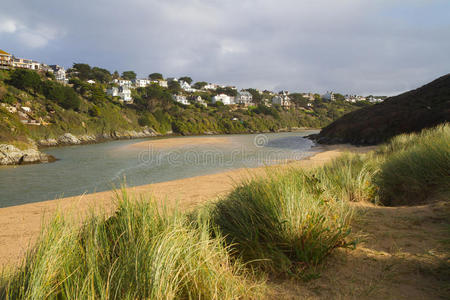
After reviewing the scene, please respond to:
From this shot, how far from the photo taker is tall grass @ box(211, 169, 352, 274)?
2602 mm

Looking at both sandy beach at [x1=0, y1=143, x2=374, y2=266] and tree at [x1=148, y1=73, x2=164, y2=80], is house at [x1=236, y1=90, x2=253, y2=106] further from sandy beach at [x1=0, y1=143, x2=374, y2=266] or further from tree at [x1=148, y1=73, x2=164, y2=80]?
sandy beach at [x1=0, y1=143, x2=374, y2=266]

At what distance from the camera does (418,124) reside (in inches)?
930

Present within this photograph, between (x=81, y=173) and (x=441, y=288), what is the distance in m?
18.5

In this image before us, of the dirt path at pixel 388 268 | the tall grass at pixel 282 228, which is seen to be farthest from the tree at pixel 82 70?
the dirt path at pixel 388 268

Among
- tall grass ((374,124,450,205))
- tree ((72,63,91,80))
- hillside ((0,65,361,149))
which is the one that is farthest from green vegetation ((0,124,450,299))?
tree ((72,63,91,80))

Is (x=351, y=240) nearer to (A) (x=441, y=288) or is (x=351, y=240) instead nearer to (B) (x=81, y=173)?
(A) (x=441, y=288)

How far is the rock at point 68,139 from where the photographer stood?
135 feet

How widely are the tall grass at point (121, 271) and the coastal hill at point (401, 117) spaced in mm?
26915

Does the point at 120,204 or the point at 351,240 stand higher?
the point at 120,204

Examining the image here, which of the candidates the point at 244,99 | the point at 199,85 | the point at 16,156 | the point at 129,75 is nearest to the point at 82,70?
the point at 129,75

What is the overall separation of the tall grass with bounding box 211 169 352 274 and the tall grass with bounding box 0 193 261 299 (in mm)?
481

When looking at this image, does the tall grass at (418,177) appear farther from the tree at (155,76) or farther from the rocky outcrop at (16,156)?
the tree at (155,76)

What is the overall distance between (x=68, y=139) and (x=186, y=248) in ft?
157

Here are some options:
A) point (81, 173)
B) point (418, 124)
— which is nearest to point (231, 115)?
point (418, 124)
